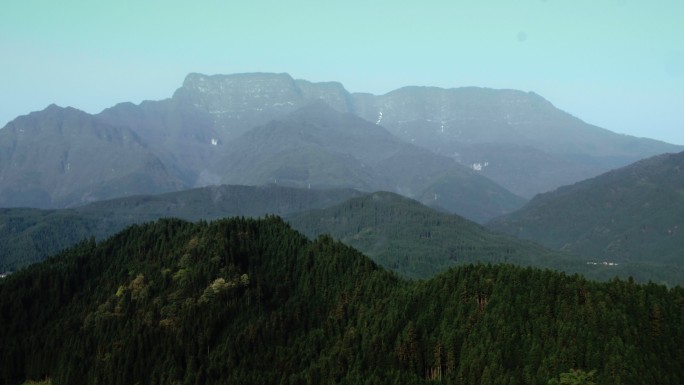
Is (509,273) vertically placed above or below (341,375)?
above

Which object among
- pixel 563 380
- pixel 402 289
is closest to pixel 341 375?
pixel 402 289

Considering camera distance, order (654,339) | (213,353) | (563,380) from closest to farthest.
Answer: (563,380)
(654,339)
(213,353)

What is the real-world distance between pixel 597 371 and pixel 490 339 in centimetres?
2258

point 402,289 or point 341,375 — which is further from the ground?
point 402,289

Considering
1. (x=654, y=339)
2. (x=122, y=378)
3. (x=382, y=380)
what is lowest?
(x=122, y=378)

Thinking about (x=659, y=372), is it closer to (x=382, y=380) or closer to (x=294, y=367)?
(x=382, y=380)

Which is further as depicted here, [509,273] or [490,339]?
[509,273]

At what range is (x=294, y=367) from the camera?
179 meters

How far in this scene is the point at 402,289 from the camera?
196 metres

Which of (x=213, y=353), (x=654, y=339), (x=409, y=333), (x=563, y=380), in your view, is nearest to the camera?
(x=563, y=380)

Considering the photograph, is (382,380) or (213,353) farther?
(213,353)

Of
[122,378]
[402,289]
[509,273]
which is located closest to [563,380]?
[509,273]

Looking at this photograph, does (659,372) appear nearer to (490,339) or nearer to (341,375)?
(490,339)

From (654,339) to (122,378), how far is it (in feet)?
383
